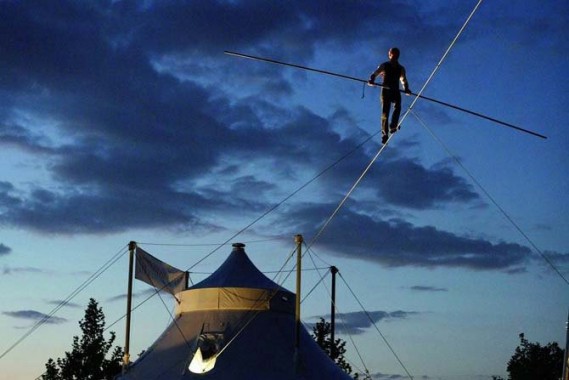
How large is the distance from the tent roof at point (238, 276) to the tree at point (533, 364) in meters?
28.3

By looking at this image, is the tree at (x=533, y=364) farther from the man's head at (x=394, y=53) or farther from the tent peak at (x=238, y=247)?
the man's head at (x=394, y=53)

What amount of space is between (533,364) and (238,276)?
95.8ft

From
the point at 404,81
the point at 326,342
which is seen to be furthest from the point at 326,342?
the point at 404,81

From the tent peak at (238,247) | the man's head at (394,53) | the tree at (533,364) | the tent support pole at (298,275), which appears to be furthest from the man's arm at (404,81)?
the tree at (533,364)

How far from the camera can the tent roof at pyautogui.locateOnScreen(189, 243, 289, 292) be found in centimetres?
2044

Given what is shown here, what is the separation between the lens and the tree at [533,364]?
46156 millimetres

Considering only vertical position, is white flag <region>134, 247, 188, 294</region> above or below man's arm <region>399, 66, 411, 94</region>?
above

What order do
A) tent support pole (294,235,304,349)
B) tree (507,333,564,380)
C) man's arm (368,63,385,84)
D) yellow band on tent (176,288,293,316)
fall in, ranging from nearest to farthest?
man's arm (368,63,385,84), tent support pole (294,235,304,349), yellow band on tent (176,288,293,316), tree (507,333,564,380)

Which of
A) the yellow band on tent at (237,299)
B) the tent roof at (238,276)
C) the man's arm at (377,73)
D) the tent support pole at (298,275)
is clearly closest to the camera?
the man's arm at (377,73)

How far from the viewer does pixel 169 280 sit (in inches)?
853

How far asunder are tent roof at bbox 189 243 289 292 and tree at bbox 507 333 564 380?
28306 mm

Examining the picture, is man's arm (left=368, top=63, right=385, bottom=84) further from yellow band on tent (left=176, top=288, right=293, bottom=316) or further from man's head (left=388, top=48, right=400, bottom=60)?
yellow band on tent (left=176, top=288, right=293, bottom=316)

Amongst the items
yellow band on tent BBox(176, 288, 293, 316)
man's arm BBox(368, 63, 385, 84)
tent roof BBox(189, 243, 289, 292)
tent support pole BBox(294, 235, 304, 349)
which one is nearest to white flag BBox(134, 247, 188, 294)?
tent roof BBox(189, 243, 289, 292)

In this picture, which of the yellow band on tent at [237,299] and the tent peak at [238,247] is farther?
the tent peak at [238,247]
